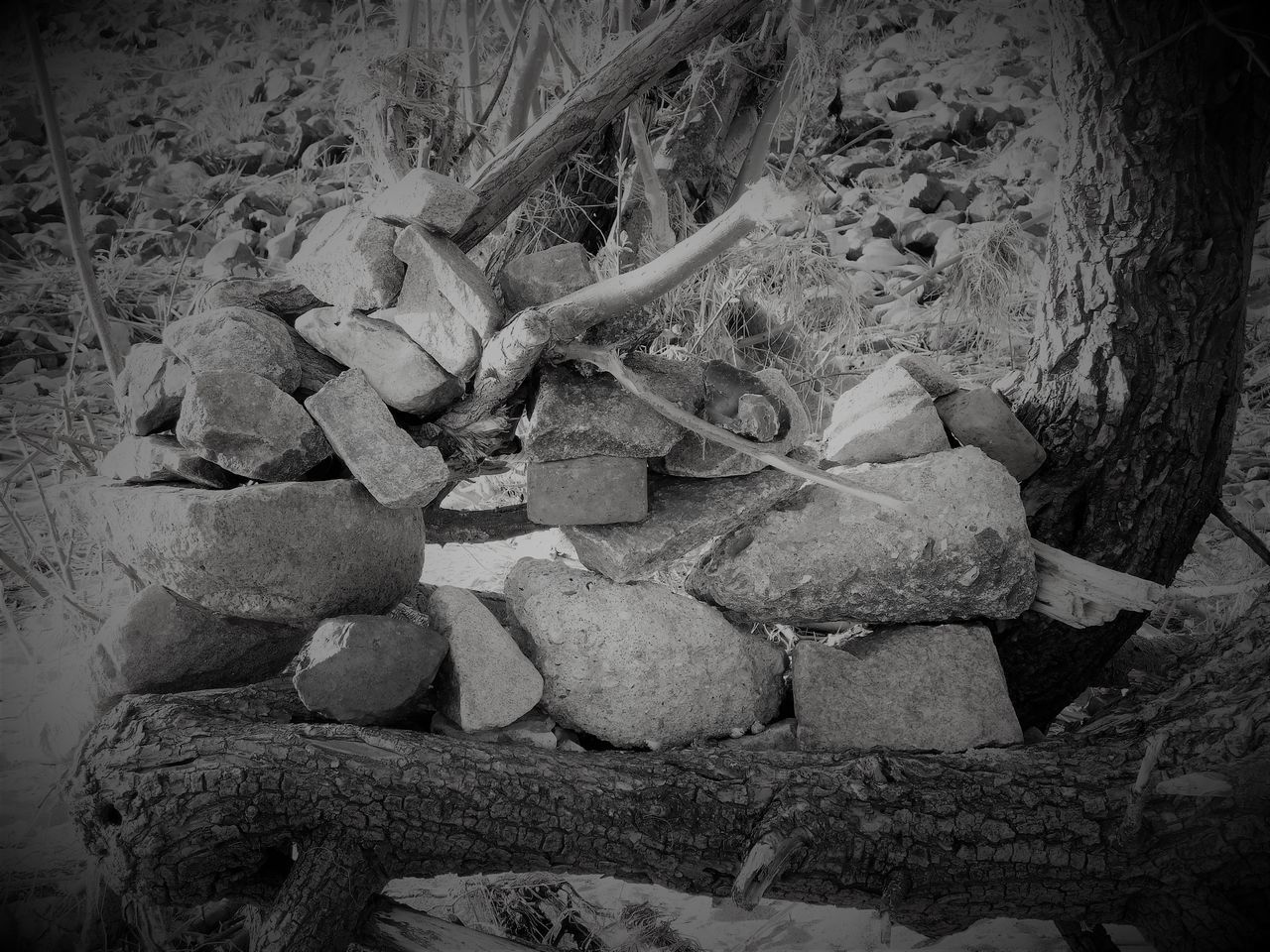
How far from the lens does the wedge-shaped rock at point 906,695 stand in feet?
7.23

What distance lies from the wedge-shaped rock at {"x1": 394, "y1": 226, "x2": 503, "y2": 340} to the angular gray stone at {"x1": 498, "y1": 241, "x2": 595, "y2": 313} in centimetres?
9

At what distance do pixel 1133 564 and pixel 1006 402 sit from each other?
59cm

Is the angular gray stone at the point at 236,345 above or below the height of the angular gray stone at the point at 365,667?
above

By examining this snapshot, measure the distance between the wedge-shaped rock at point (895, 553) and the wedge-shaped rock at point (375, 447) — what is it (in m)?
0.81

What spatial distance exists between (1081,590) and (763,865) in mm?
1190

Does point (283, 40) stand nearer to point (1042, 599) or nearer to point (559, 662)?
point (559, 662)

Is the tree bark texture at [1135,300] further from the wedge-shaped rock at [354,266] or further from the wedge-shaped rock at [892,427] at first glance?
the wedge-shaped rock at [354,266]

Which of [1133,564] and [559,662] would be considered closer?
[559,662]

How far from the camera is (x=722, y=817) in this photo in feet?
6.23

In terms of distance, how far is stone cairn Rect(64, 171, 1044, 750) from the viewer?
6.64 ft

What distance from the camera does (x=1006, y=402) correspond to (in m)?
2.61

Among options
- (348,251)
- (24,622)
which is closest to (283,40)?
(24,622)

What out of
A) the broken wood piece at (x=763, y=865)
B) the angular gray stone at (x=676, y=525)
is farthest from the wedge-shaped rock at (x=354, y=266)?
the broken wood piece at (x=763, y=865)

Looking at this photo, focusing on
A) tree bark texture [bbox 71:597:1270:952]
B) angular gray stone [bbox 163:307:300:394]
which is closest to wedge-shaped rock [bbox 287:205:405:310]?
angular gray stone [bbox 163:307:300:394]
